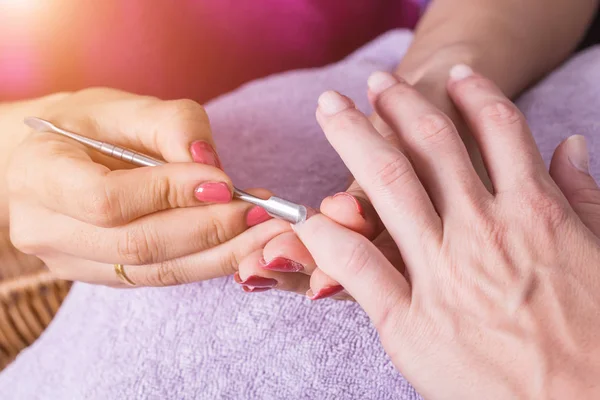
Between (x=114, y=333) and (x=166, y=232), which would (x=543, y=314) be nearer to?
(x=166, y=232)

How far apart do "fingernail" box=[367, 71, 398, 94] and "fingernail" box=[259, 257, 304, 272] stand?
19 centimetres

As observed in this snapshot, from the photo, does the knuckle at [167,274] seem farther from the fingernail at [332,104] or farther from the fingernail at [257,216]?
the fingernail at [332,104]

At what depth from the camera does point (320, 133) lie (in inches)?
27.9

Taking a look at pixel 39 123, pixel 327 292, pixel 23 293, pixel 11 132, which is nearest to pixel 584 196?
pixel 327 292

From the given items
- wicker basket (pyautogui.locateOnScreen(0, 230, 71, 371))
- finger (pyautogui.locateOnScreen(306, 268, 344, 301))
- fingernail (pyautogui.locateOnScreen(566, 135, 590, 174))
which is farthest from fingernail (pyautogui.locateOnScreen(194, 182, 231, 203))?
wicker basket (pyautogui.locateOnScreen(0, 230, 71, 371))

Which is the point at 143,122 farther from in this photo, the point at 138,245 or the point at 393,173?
the point at 393,173

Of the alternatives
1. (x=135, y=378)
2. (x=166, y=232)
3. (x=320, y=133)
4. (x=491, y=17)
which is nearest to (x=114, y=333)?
(x=135, y=378)

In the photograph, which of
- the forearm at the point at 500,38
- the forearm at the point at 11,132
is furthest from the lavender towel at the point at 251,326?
the forearm at the point at 11,132

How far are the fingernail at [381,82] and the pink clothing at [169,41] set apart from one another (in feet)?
1.56

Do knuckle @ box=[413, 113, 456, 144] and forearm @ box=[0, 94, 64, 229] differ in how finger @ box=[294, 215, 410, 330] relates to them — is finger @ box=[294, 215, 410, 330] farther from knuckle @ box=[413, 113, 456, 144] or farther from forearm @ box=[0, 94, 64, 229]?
forearm @ box=[0, 94, 64, 229]

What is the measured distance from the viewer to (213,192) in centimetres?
50

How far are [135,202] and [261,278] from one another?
0.42ft

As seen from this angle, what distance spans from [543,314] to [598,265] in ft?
0.21

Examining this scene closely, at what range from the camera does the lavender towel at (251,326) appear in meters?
0.53
